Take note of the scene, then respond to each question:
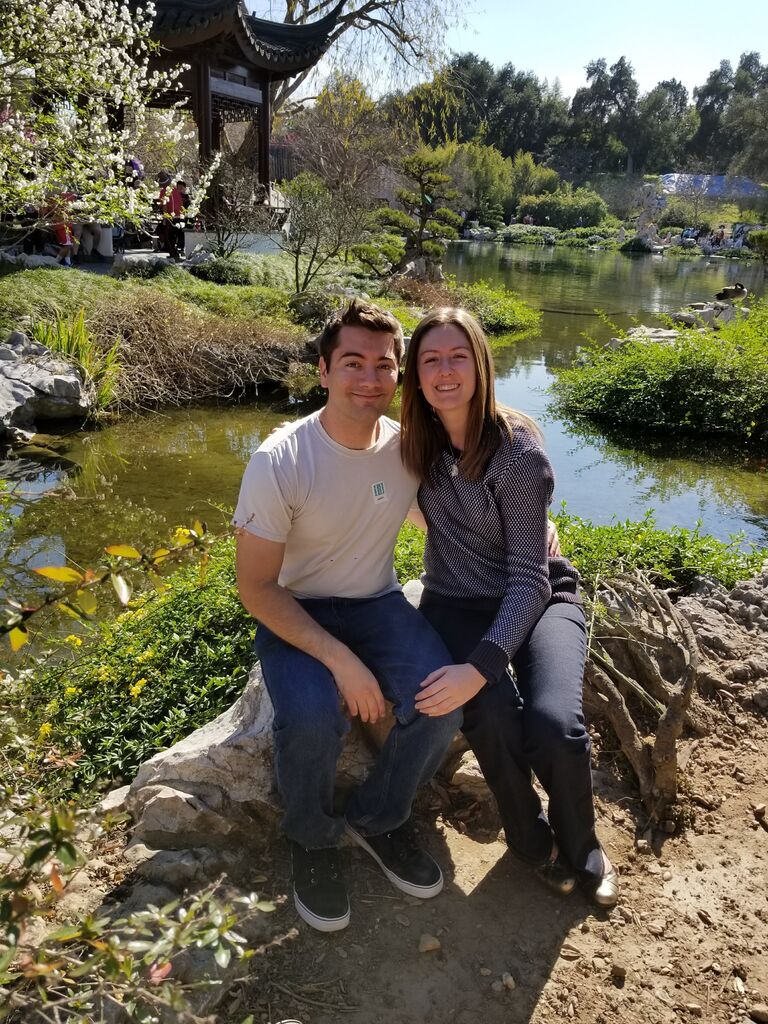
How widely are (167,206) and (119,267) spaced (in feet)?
7.55

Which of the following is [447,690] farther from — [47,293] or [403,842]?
[47,293]

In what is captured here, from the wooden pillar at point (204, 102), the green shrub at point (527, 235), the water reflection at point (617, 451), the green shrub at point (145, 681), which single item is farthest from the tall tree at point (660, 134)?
the green shrub at point (145, 681)

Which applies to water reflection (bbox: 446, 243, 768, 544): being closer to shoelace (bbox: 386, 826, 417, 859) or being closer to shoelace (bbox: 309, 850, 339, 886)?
shoelace (bbox: 386, 826, 417, 859)

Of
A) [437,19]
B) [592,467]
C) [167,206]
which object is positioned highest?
[437,19]

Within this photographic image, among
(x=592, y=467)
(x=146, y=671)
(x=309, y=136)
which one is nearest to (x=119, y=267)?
(x=592, y=467)

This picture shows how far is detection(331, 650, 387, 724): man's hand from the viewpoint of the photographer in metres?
1.83

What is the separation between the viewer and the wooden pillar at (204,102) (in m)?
12.2

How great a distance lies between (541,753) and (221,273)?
33.8 feet

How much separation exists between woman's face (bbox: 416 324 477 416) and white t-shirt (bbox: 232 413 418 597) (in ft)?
0.65

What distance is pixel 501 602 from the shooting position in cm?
195

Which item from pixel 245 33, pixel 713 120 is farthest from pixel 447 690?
pixel 713 120

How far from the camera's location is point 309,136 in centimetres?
2211

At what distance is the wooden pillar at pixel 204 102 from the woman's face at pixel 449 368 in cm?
1187

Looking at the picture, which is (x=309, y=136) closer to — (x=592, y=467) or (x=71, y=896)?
(x=592, y=467)
